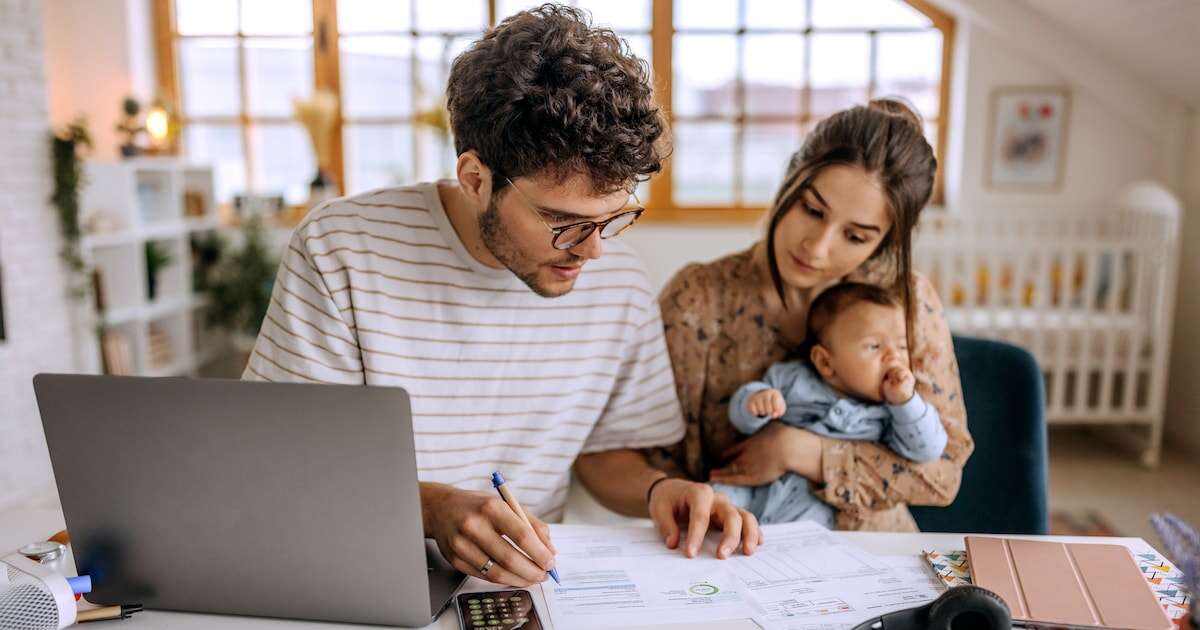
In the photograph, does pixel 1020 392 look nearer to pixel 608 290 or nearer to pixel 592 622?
pixel 608 290

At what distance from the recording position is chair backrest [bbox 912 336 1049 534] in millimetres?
1523

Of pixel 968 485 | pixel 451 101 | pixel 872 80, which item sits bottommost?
pixel 968 485

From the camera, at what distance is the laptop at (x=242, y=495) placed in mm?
833

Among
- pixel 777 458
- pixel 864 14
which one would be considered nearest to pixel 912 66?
pixel 864 14

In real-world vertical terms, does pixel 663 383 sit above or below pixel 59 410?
below

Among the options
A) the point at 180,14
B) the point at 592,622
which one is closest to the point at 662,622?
the point at 592,622

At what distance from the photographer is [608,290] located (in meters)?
1.48

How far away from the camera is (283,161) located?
4.94 metres

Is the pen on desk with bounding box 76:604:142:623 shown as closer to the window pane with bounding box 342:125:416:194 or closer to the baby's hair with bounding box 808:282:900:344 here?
the baby's hair with bounding box 808:282:900:344

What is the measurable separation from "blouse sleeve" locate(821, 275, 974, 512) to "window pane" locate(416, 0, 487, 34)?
3.82 metres

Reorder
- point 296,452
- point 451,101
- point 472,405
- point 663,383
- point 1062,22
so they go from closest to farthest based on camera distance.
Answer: point 296,452 < point 451,101 < point 472,405 < point 663,383 < point 1062,22

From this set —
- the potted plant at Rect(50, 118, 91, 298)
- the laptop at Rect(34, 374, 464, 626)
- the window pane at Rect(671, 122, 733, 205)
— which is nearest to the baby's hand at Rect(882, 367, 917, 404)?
the laptop at Rect(34, 374, 464, 626)

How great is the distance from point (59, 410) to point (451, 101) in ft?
2.12

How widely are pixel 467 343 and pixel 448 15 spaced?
12.6ft
